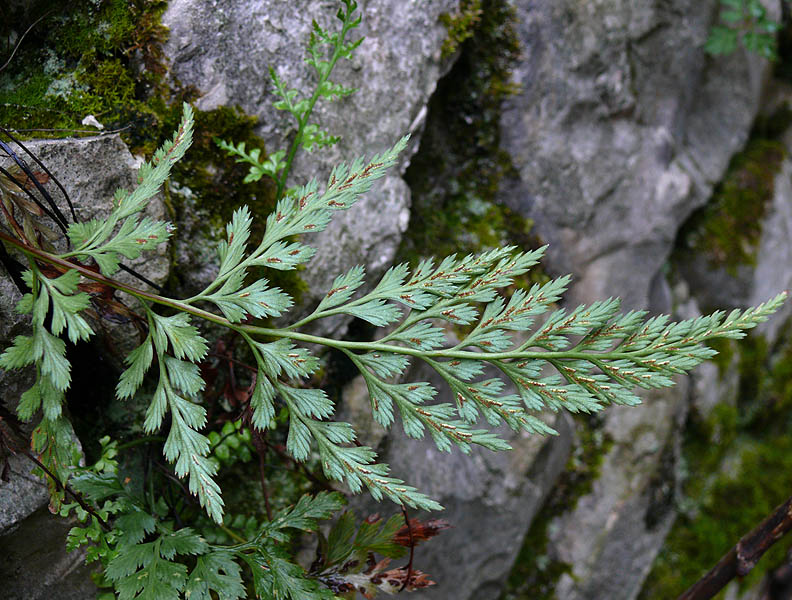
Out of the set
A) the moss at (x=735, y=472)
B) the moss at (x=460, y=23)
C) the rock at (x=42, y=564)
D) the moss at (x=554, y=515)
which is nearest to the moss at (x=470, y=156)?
the moss at (x=460, y=23)

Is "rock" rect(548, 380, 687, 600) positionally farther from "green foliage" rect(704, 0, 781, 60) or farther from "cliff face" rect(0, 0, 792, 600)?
"green foliage" rect(704, 0, 781, 60)

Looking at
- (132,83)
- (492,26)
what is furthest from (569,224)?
(132,83)

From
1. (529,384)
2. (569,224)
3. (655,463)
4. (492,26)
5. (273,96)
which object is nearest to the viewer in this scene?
(529,384)

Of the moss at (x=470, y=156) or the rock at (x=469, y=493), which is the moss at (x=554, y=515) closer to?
the rock at (x=469, y=493)

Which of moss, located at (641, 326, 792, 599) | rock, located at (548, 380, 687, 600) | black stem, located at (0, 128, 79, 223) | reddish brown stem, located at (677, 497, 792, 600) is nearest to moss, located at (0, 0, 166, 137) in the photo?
black stem, located at (0, 128, 79, 223)

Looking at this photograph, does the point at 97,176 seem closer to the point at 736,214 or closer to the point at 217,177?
the point at 217,177

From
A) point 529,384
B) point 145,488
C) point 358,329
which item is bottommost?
point 145,488

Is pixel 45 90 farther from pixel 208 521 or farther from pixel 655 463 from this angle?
pixel 655 463
